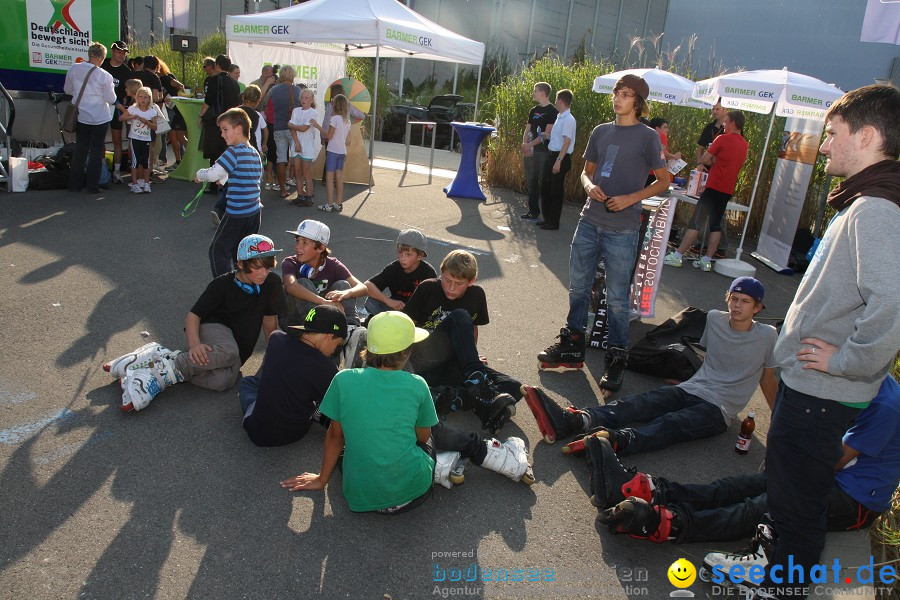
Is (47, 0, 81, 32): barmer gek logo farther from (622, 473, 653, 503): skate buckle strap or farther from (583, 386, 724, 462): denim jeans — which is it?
(622, 473, 653, 503): skate buckle strap

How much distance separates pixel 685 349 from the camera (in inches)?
211

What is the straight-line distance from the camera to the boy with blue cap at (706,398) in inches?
167

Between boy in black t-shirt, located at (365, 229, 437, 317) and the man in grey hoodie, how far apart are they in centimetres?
292

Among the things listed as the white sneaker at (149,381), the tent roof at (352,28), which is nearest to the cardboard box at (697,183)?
the tent roof at (352,28)

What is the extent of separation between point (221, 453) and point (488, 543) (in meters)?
1.63

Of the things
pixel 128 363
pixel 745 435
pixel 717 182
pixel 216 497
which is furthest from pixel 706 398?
pixel 717 182

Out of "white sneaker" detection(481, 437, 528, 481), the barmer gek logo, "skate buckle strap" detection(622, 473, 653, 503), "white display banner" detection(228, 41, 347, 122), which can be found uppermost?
the barmer gek logo

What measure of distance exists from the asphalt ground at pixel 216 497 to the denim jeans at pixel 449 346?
41cm

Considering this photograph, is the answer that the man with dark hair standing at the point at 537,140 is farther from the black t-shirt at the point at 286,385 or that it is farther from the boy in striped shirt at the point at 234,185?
the black t-shirt at the point at 286,385

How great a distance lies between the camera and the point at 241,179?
229 inches

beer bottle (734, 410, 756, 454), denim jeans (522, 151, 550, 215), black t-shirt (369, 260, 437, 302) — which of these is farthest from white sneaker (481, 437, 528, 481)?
denim jeans (522, 151, 550, 215)

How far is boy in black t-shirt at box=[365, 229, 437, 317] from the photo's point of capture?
502 centimetres

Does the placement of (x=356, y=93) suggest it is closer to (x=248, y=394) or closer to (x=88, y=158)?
(x=88, y=158)

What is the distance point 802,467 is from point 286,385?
259cm
